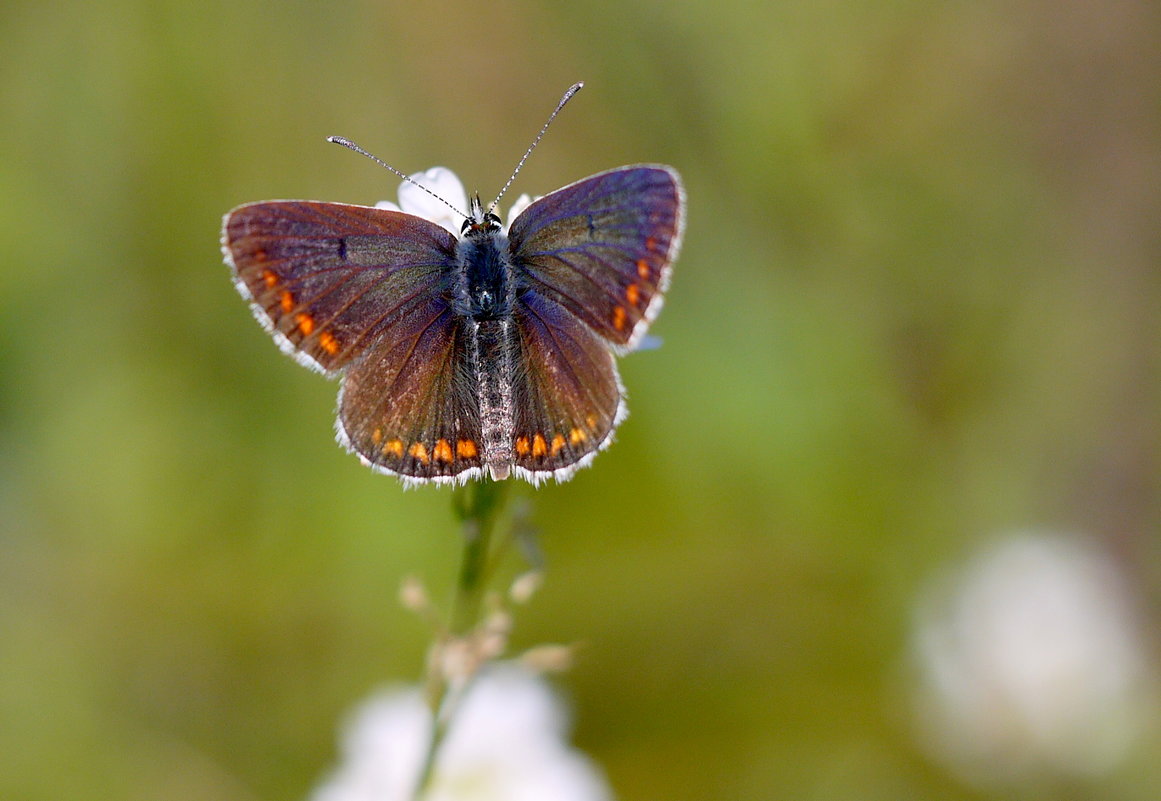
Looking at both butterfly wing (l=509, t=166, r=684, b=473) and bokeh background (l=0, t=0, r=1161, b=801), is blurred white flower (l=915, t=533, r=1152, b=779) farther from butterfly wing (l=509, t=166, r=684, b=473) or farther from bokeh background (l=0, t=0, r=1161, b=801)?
butterfly wing (l=509, t=166, r=684, b=473)

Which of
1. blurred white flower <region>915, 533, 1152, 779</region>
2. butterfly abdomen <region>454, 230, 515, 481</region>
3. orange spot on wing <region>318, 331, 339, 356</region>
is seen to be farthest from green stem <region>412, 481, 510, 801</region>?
blurred white flower <region>915, 533, 1152, 779</region>

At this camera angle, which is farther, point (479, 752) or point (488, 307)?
point (479, 752)

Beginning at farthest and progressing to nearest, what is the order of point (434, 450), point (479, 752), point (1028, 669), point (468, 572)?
point (1028, 669)
point (479, 752)
point (434, 450)
point (468, 572)

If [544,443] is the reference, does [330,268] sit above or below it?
→ above

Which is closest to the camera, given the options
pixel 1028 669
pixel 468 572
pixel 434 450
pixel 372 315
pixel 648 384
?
pixel 468 572

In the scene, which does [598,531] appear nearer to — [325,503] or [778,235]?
[325,503]

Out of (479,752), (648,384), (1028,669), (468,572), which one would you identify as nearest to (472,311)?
(468,572)

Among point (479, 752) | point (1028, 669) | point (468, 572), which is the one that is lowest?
point (468, 572)

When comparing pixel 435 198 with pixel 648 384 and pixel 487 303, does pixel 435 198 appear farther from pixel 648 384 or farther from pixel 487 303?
pixel 648 384
